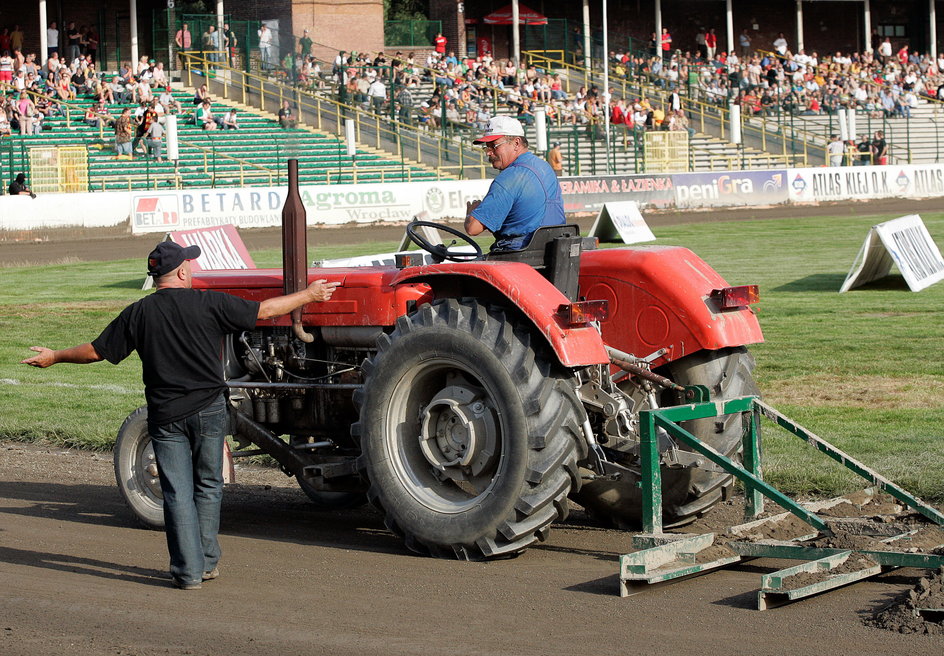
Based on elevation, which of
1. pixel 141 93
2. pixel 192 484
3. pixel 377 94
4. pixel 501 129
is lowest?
pixel 192 484

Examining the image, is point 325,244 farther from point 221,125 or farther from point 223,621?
point 223,621

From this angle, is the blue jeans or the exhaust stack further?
the exhaust stack

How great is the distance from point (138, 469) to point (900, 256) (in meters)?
13.1

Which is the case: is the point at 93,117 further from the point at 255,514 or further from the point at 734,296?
the point at 734,296

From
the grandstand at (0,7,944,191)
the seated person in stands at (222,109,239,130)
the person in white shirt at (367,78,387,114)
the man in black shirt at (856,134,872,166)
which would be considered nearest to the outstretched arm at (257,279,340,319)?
the grandstand at (0,7,944,191)

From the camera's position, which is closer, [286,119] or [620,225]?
[620,225]

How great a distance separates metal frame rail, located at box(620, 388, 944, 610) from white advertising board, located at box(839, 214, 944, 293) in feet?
39.8

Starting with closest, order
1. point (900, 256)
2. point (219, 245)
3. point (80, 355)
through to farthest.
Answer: point (80, 355) → point (219, 245) → point (900, 256)

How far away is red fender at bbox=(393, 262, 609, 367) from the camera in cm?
563

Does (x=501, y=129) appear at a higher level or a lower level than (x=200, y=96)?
lower

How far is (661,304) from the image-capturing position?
6.46 metres

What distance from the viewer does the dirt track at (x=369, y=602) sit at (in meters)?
4.64

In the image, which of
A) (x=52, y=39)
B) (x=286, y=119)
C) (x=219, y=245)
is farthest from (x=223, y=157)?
(x=219, y=245)

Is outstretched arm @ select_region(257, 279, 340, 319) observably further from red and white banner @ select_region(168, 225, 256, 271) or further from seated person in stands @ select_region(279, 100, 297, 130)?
seated person in stands @ select_region(279, 100, 297, 130)
